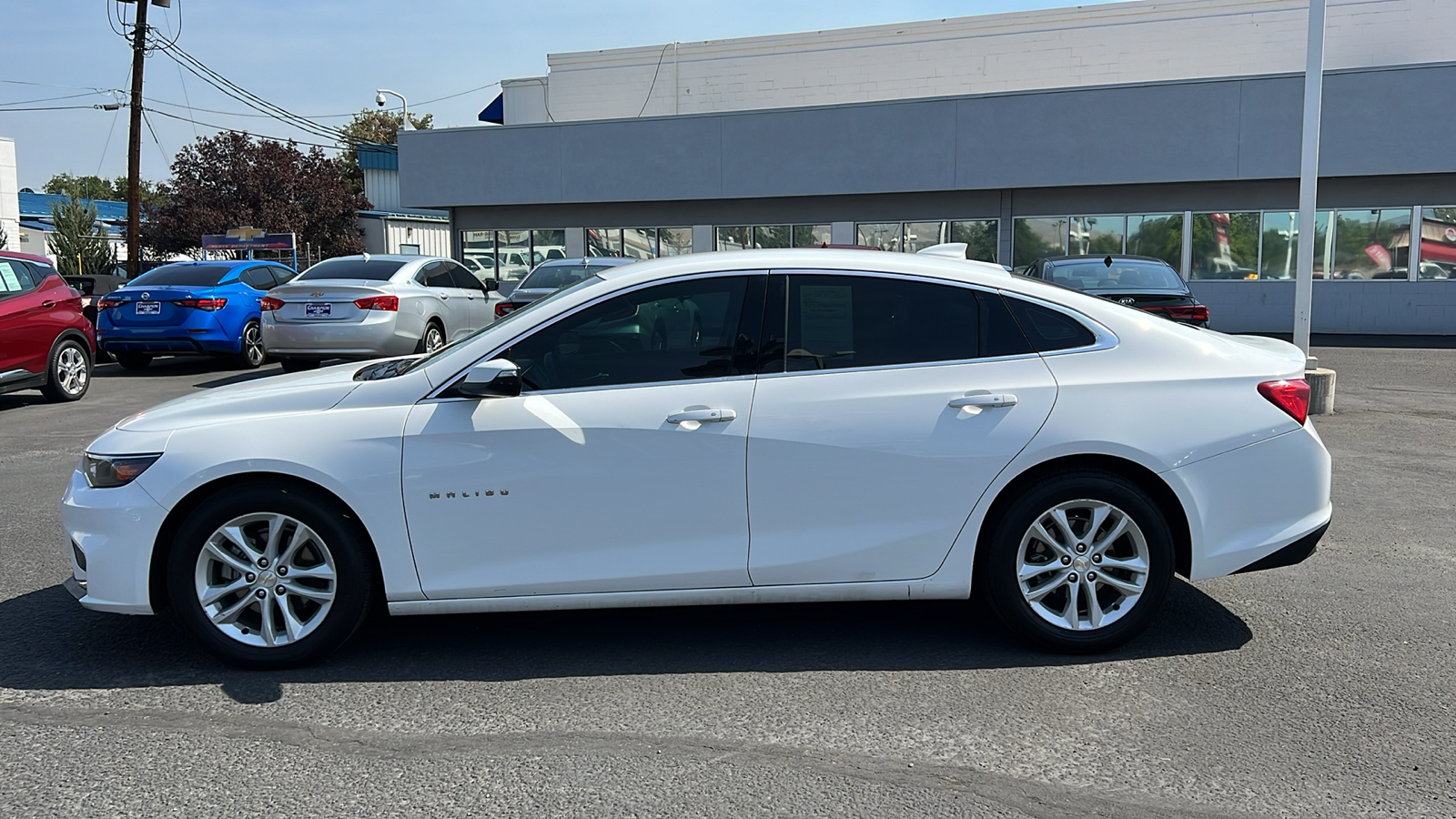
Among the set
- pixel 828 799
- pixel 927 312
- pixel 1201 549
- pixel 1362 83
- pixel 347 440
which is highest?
pixel 1362 83

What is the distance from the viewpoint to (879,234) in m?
26.0

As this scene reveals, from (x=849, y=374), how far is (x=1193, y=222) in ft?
70.8

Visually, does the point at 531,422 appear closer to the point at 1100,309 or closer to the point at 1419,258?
the point at 1100,309

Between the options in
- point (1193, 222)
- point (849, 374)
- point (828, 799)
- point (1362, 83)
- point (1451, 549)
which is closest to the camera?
point (828, 799)

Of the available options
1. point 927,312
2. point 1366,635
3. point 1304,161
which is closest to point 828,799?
point 927,312

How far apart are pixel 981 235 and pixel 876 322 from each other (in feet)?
70.6

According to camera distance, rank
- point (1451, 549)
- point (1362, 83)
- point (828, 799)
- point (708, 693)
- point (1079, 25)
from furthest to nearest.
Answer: point (1079, 25) → point (1362, 83) → point (1451, 549) → point (708, 693) → point (828, 799)

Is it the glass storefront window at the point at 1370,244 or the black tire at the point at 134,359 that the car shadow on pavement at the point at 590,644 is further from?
the glass storefront window at the point at 1370,244

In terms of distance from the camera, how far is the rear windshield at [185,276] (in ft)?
52.5

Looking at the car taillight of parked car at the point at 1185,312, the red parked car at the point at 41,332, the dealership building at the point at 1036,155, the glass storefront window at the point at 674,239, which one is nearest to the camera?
the car taillight of parked car at the point at 1185,312

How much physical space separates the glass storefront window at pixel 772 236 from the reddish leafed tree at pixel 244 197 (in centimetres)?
2752

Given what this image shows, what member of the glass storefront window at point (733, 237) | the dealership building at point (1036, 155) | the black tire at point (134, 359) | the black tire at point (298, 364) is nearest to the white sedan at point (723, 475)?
the black tire at point (298, 364)

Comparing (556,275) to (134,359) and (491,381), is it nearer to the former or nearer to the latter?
(134,359)

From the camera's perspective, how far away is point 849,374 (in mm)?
4453
